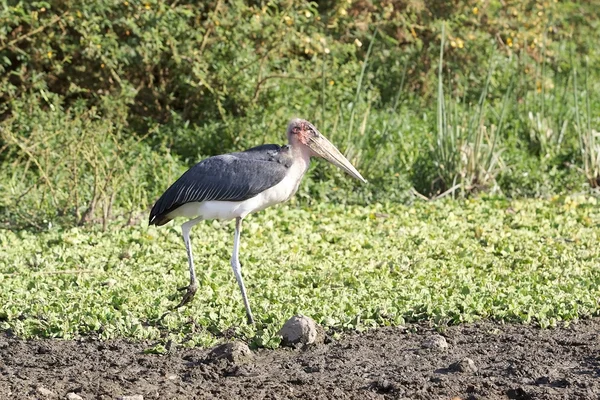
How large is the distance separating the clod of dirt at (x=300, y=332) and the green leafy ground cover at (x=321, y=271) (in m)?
0.08

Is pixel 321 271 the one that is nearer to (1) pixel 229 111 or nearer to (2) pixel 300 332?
(2) pixel 300 332

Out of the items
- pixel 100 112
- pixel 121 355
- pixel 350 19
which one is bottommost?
pixel 121 355

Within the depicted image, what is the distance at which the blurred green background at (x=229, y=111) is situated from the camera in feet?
27.0

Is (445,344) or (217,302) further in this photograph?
(217,302)

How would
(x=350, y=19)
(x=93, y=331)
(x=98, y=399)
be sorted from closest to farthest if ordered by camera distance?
(x=98, y=399)
(x=93, y=331)
(x=350, y=19)

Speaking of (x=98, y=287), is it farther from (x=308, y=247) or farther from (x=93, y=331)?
(x=308, y=247)

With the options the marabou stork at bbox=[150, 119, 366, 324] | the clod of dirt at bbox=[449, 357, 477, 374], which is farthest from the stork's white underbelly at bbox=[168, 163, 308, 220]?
the clod of dirt at bbox=[449, 357, 477, 374]

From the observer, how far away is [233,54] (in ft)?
31.1

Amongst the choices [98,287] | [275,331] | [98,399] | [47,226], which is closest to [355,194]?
[47,226]

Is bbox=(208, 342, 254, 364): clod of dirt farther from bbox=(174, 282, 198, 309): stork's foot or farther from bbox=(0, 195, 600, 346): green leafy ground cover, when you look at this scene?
bbox=(174, 282, 198, 309): stork's foot

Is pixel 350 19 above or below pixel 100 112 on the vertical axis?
above

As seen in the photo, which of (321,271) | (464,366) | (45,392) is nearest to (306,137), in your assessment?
(321,271)

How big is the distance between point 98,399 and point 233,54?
594 centimetres

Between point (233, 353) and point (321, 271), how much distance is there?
1783mm
